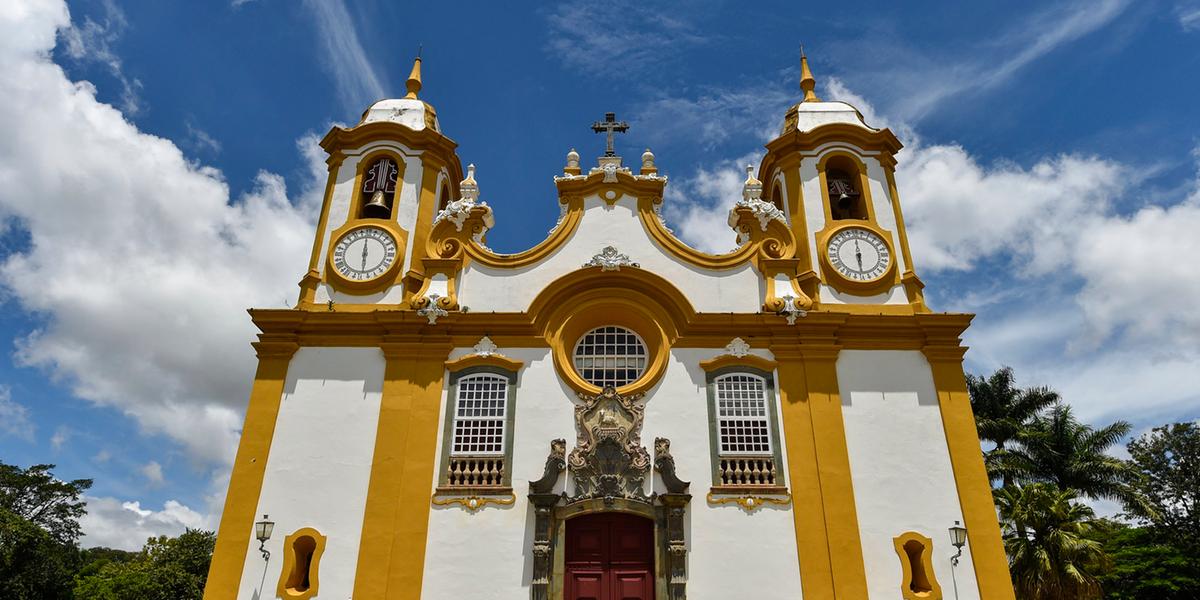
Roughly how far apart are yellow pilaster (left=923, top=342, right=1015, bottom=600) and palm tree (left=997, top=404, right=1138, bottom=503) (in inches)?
482

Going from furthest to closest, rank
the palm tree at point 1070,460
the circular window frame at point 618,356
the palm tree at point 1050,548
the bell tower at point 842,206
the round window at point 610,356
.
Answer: the palm tree at point 1070,460 → the palm tree at point 1050,548 → the bell tower at point 842,206 → the round window at point 610,356 → the circular window frame at point 618,356

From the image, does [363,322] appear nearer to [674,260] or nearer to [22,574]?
[674,260]

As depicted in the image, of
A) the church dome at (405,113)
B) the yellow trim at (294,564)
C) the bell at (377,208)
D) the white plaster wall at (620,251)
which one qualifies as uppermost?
the church dome at (405,113)

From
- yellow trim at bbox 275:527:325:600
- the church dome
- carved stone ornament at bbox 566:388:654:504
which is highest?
the church dome

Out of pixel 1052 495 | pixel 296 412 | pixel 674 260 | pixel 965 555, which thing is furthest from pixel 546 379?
pixel 1052 495

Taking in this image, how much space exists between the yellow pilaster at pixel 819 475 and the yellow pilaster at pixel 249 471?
383 inches

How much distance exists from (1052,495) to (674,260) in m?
11.3

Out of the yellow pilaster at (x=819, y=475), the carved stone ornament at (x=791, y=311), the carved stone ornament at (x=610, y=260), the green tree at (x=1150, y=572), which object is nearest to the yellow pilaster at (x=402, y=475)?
the carved stone ornament at (x=610, y=260)

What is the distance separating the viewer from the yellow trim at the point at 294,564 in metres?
12.4

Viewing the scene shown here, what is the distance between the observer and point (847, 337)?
47.8 feet

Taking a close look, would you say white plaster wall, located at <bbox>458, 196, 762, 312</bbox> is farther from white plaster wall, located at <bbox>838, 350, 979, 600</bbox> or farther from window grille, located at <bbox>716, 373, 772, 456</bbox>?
white plaster wall, located at <bbox>838, 350, 979, 600</bbox>

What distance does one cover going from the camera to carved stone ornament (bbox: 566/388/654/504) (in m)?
12.9

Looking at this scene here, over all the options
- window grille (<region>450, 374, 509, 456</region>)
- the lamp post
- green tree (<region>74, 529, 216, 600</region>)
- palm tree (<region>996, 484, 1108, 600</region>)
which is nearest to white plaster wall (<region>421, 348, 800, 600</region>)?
window grille (<region>450, 374, 509, 456</region>)

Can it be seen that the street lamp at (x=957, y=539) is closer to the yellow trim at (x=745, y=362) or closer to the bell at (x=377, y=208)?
the yellow trim at (x=745, y=362)
